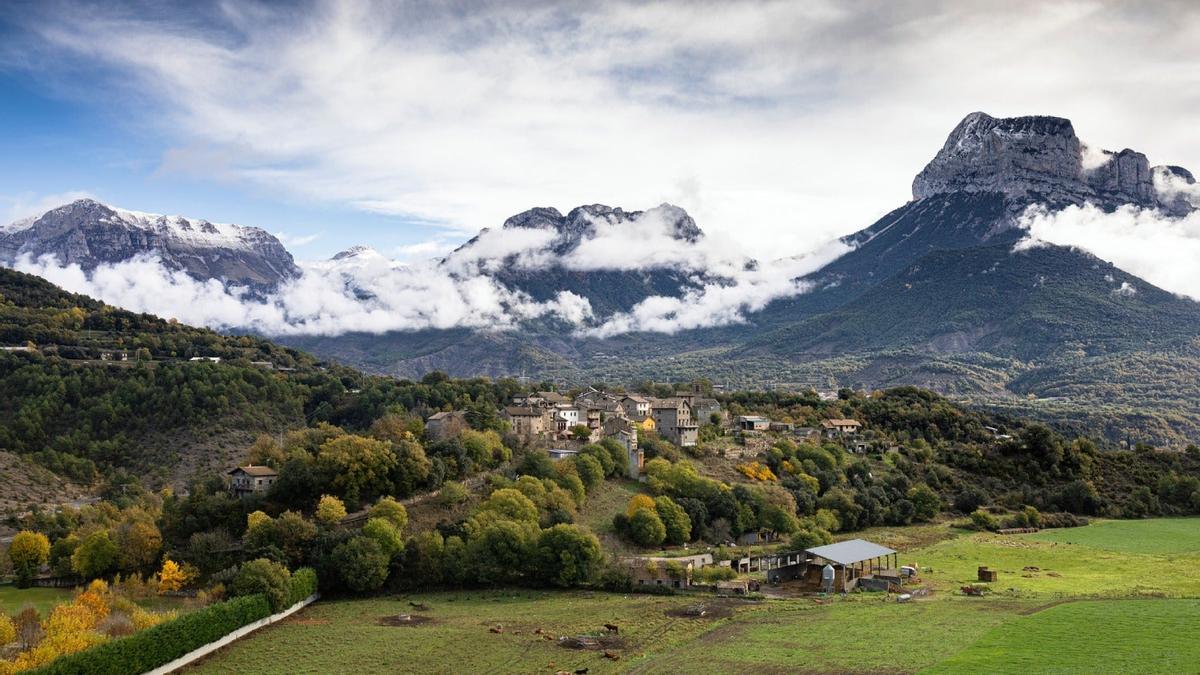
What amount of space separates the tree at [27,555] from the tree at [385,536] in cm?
2403

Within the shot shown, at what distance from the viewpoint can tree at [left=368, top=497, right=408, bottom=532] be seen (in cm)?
6612

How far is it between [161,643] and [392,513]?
77.6 feet

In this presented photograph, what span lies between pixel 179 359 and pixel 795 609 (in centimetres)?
11342

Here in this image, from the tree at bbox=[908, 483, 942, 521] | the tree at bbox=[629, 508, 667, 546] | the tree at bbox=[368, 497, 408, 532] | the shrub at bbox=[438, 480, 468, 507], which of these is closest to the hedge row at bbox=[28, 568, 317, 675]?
the tree at bbox=[368, 497, 408, 532]

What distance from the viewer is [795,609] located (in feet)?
169

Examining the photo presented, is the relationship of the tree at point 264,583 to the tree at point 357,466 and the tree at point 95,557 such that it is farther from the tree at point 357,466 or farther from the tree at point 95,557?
the tree at point 357,466

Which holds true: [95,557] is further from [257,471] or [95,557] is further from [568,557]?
[568,557]

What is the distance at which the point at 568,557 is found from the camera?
60156mm

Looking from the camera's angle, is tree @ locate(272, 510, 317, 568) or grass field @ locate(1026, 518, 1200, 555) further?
grass field @ locate(1026, 518, 1200, 555)

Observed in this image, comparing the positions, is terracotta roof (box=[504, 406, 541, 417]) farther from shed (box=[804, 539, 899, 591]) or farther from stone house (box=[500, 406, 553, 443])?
shed (box=[804, 539, 899, 591])

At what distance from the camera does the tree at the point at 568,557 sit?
2368 inches

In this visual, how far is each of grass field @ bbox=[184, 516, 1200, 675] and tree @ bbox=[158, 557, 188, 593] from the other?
995cm

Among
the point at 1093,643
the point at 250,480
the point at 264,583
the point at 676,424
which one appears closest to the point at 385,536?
the point at 264,583

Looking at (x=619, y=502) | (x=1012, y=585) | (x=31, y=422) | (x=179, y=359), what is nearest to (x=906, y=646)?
(x=1012, y=585)
